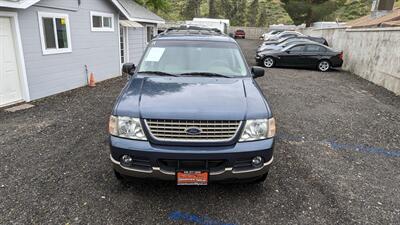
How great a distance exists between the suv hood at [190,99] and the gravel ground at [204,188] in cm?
106

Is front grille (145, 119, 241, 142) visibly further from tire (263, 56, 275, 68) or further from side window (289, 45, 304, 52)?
side window (289, 45, 304, 52)

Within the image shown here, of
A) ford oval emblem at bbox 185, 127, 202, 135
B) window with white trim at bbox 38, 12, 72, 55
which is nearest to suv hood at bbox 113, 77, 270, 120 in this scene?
ford oval emblem at bbox 185, 127, 202, 135

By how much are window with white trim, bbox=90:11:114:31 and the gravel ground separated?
4915mm

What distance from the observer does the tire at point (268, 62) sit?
15.3m

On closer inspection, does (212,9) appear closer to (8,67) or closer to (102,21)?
(102,21)

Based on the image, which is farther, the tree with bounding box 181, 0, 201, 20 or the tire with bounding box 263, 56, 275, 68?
the tree with bounding box 181, 0, 201, 20

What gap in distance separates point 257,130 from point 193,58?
5.79ft

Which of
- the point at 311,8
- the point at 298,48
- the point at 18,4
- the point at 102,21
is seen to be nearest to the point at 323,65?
the point at 298,48

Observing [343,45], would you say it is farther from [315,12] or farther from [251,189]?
[315,12]

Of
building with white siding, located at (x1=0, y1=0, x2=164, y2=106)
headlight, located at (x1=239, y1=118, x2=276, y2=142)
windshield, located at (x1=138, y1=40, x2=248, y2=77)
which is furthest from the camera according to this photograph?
building with white siding, located at (x1=0, y1=0, x2=164, y2=106)

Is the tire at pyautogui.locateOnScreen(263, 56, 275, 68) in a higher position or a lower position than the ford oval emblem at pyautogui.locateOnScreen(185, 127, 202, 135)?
lower

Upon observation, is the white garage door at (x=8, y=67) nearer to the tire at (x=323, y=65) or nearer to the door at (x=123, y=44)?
the door at (x=123, y=44)

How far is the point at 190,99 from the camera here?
3.12 metres

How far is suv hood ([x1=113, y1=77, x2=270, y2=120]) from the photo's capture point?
9.50ft
